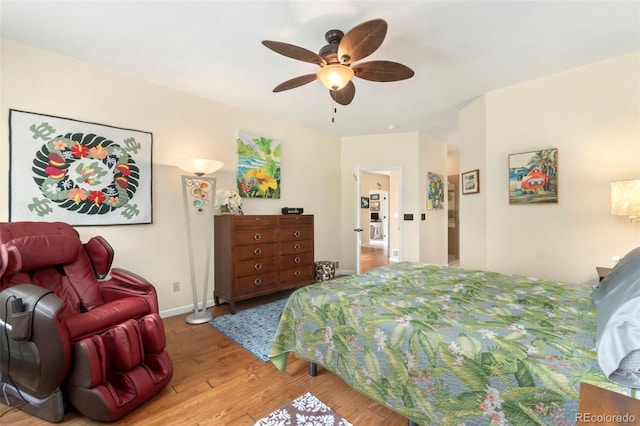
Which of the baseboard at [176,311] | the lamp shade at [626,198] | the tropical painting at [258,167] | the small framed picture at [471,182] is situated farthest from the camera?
the tropical painting at [258,167]

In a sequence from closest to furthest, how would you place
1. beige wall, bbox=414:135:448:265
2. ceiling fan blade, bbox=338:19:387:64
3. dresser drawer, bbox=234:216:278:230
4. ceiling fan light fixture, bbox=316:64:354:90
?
ceiling fan blade, bbox=338:19:387:64, ceiling fan light fixture, bbox=316:64:354:90, dresser drawer, bbox=234:216:278:230, beige wall, bbox=414:135:448:265

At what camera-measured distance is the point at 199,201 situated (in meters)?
3.24

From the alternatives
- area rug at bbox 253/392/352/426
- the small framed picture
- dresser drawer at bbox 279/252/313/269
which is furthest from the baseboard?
the small framed picture

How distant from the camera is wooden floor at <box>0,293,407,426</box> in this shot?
1.55 metres

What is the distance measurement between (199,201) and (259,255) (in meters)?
0.98

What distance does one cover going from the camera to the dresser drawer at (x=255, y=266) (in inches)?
125

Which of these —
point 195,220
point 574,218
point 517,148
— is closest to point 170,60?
point 195,220

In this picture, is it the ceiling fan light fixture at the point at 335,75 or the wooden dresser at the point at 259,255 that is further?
the wooden dresser at the point at 259,255

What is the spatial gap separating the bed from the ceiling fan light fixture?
155 centimetres

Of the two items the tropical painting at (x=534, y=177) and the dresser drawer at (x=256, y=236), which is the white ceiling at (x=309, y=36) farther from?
the dresser drawer at (x=256, y=236)

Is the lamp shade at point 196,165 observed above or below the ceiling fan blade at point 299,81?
below

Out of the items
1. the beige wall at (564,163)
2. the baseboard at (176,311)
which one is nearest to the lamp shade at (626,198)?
the beige wall at (564,163)

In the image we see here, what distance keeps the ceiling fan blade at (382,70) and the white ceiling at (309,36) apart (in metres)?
0.32

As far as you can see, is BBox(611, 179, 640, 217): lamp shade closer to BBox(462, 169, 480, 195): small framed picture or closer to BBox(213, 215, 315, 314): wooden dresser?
BBox(462, 169, 480, 195): small framed picture
